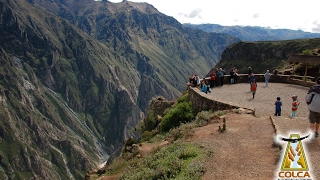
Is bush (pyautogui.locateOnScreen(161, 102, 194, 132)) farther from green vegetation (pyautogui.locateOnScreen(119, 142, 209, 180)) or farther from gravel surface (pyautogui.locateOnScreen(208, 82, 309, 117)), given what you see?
green vegetation (pyautogui.locateOnScreen(119, 142, 209, 180))

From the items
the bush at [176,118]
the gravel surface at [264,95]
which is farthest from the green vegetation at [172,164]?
the gravel surface at [264,95]

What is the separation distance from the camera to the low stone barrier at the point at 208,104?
69.4 feet


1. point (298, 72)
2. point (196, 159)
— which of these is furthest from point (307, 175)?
point (298, 72)

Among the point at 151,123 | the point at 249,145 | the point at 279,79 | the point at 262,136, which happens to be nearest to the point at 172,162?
the point at 249,145

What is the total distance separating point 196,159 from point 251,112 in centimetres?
865

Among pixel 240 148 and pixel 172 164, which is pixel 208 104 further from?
pixel 172 164

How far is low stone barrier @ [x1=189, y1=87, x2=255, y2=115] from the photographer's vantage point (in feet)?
69.4

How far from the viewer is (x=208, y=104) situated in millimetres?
22969

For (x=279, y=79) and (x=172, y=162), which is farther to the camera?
(x=279, y=79)

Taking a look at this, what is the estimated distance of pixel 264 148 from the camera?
13.7 meters

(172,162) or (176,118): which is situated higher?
(172,162)

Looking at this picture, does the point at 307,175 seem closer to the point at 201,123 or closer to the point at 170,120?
the point at 201,123

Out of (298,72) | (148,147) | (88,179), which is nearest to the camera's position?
(148,147)
